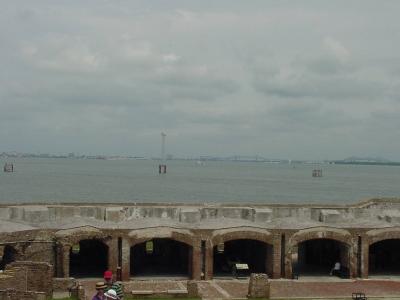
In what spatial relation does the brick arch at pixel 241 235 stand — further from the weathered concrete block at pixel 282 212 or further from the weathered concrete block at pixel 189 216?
the weathered concrete block at pixel 282 212

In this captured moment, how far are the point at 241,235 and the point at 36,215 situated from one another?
8922 millimetres

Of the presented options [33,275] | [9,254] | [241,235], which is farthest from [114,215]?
[33,275]

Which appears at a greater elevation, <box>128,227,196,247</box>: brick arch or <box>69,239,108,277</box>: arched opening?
<box>128,227,196,247</box>: brick arch

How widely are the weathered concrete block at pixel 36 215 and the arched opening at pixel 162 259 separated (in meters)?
4.30

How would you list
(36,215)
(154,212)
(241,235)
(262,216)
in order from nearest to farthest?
(241,235) → (36,215) → (154,212) → (262,216)

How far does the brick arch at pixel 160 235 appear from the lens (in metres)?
26.9

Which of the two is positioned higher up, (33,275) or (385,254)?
(385,254)

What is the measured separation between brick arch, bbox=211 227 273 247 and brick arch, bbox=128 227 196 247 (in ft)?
3.38

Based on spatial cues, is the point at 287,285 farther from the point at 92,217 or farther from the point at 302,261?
the point at 92,217

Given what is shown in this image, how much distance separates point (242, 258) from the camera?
3122cm

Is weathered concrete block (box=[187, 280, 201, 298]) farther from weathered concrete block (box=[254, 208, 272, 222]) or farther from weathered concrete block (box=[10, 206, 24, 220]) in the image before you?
weathered concrete block (box=[10, 206, 24, 220])

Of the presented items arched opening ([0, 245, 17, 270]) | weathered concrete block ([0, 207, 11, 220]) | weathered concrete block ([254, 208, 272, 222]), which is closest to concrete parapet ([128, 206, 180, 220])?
weathered concrete block ([254, 208, 272, 222])

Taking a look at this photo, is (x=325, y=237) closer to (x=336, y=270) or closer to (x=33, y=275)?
(x=336, y=270)

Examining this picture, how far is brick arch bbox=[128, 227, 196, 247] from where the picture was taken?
2689cm
